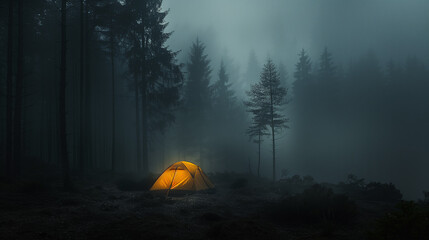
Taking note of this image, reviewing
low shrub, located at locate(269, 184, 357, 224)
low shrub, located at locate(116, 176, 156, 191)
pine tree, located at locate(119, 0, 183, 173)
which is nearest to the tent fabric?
low shrub, located at locate(116, 176, 156, 191)

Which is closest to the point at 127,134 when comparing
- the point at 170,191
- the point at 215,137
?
the point at 215,137

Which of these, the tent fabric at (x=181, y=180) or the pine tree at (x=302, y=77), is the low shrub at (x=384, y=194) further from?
the pine tree at (x=302, y=77)

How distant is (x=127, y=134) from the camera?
4953cm

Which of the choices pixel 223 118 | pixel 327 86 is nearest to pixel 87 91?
pixel 223 118

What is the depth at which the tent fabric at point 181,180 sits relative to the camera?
14.8 metres

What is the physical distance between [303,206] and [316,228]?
1277mm

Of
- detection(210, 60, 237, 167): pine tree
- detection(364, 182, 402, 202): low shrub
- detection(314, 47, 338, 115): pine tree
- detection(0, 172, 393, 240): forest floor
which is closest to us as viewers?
detection(0, 172, 393, 240): forest floor

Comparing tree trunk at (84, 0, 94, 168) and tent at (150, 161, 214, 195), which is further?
tree trunk at (84, 0, 94, 168)

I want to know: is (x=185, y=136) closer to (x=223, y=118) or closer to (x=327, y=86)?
(x=223, y=118)

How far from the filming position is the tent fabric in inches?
583

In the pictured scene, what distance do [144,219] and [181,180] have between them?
22.3 feet

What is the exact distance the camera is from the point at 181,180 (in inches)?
594

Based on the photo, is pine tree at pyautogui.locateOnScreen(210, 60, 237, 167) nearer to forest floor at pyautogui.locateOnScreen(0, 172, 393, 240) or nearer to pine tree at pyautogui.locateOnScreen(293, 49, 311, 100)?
pine tree at pyautogui.locateOnScreen(293, 49, 311, 100)

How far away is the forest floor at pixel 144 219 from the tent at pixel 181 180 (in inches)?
79.6
